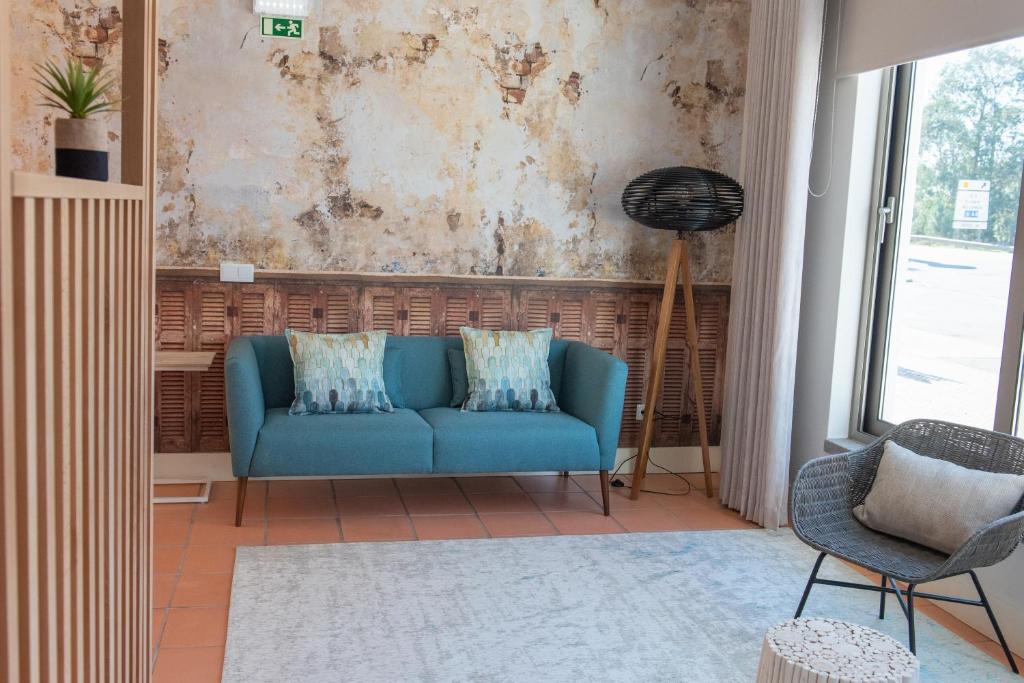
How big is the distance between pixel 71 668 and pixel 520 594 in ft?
7.20

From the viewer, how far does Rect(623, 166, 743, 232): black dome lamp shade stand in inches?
185

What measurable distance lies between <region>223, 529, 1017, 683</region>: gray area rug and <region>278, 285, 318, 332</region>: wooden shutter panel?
1.30 metres

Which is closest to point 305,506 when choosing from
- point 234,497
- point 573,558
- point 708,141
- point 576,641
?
point 234,497

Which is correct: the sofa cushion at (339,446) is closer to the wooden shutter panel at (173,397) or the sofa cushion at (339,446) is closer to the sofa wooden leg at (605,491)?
the wooden shutter panel at (173,397)

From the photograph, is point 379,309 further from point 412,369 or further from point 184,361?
point 184,361

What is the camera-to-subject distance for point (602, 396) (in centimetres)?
454

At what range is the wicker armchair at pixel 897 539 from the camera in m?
2.95

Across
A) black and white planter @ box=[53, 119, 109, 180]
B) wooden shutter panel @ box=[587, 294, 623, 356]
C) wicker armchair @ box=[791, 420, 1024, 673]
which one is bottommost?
wicker armchair @ box=[791, 420, 1024, 673]

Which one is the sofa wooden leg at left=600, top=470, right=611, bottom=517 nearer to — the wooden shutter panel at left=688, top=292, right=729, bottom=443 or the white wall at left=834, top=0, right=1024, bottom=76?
the wooden shutter panel at left=688, top=292, right=729, bottom=443

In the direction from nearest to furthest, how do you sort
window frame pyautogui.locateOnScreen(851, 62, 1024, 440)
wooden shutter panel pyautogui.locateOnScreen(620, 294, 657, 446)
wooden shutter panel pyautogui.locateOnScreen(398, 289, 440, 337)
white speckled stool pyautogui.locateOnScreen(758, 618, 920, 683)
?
white speckled stool pyautogui.locateOnScreen(758, 618, 920, 683)
window frame pyautogui.locateOnScreen(851, 62, 1024, 440)
wooden shutter panel pyautogui.locateOnScreen(398, 289, 440, 337)
wooden shutter panel pyautogui.locateOnScreen(620, 294, 657, 446)

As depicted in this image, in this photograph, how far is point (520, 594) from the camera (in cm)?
362

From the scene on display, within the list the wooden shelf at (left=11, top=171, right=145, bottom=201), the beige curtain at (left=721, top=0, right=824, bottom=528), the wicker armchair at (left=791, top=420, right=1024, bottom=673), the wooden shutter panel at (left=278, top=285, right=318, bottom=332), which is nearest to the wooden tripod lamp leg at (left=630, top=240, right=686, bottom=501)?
the beige curtain at (left=721, top=0, right=824, bottom=528)

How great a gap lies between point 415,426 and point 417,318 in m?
0.84

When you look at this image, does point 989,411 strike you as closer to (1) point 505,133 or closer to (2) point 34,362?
(1) point 505,133
